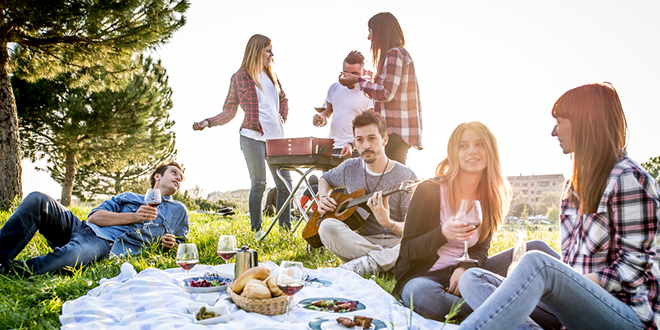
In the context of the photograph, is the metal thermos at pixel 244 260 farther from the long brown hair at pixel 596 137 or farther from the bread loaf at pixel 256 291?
the long brown hair at pixel 596 137

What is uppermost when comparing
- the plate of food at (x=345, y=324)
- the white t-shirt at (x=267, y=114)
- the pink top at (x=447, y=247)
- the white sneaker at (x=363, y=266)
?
the white t-shirt at (x=267, y=114)

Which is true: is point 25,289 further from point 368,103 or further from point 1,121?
point 1,121

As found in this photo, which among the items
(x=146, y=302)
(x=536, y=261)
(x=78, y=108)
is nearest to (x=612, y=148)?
(x=536, y=261)

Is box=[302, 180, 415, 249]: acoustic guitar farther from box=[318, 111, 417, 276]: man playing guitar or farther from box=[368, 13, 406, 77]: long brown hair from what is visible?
box=[368, 13, 406, 77]: long brown hair

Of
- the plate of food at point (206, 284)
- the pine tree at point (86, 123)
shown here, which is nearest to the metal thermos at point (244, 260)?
the plate of food at point (206, 284)

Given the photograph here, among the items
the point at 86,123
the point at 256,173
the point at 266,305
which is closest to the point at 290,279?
the point at 266,305

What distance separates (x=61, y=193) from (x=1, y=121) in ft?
33.5

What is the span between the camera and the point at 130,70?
9.67 meters

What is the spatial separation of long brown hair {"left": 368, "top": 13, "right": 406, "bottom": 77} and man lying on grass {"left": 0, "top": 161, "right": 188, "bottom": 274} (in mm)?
2159

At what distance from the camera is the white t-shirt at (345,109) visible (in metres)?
4.61

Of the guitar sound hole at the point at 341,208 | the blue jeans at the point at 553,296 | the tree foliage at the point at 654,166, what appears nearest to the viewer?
the blue jeans at the point at 553,296

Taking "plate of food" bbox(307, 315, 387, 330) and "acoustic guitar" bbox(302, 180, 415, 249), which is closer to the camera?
"plate of food" bbox(307, 315, 387, 330)

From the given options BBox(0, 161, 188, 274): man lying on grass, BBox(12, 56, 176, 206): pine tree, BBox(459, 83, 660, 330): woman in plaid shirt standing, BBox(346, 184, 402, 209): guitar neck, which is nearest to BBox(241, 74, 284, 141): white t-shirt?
BBox(0, 161, 188, 274): man lying on grass

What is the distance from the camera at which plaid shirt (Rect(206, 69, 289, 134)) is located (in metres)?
4.82
